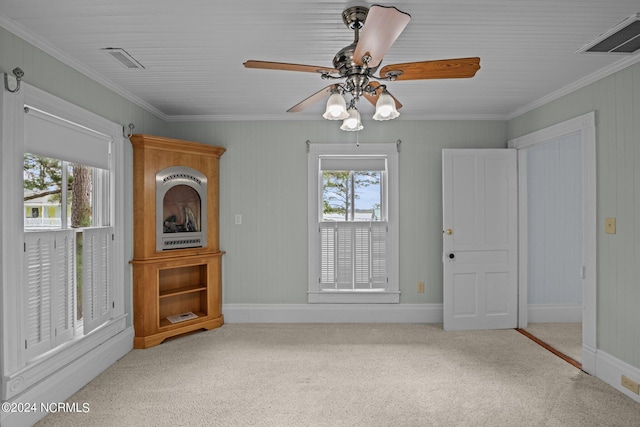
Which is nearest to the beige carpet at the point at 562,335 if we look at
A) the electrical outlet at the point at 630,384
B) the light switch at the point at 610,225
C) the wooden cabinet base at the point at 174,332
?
the electrical outlet at the point at 630,384

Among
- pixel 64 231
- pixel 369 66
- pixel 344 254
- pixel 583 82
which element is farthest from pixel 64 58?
pixel 583 82

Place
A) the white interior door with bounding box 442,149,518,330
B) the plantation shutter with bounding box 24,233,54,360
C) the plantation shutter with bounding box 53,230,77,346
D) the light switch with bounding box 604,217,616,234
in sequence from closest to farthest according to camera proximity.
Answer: the plantation shutter with bounding box 24,233,54,360 < the plantation shutter with bounding box 53,230,77,346 < the light switch with bounding box 604,217,616,234 < the white interior door with bounding box 442,149,518,330

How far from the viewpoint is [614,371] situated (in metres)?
2.63

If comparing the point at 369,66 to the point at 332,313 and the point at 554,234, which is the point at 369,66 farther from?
the point at 554,234

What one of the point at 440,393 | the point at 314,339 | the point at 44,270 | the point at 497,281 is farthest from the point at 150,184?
the point at 497,281

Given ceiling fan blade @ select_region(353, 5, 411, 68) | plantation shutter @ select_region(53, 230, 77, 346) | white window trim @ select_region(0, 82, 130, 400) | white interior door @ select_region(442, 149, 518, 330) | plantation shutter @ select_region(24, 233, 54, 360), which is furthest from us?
white interior door @ select_region(442, 149, 518, 330)

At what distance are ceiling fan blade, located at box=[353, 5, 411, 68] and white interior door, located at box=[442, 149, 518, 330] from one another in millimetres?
2457

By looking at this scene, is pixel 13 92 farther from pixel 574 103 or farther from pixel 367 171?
pixel 574 103

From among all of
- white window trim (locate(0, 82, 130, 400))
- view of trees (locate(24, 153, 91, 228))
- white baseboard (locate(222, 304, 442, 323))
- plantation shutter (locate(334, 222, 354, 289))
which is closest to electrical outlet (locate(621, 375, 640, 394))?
white baseboard (locate(222, 304, 442, 323))

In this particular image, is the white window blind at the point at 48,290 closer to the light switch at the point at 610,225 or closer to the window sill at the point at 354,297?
the window sill at the point at 354,297

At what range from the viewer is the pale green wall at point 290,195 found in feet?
13.4

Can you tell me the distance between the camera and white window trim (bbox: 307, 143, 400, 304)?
13.3ft

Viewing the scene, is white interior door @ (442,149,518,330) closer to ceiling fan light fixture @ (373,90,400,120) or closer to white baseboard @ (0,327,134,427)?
ceiling fan light fixture @ (373,90,400,120)

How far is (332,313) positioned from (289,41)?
294 cm
